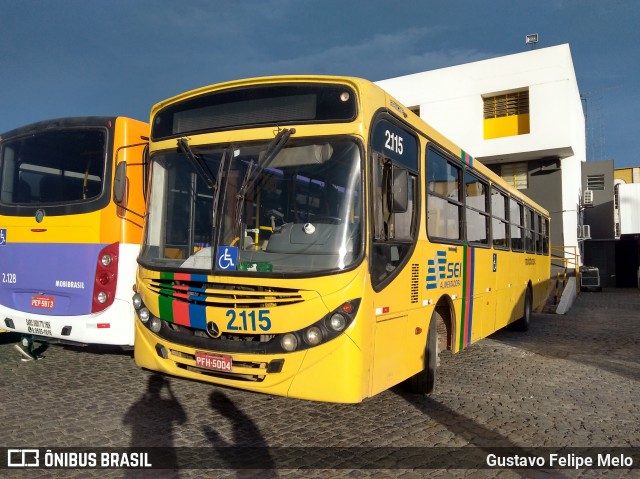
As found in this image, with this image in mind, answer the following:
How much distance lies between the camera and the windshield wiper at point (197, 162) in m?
4.72

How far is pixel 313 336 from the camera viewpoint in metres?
4.01

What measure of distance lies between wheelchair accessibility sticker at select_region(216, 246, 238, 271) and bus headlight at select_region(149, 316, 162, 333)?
35.6 inches

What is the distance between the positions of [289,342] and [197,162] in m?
1.95

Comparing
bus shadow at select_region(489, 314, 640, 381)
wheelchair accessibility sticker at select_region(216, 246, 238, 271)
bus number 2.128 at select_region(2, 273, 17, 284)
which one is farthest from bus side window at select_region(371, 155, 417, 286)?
bus number 2.128 at select_region(2, 273, 17, 284)

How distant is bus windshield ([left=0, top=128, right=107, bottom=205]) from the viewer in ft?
20.5

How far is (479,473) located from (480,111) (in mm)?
23041

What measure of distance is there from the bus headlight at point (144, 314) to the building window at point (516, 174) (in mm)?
22724

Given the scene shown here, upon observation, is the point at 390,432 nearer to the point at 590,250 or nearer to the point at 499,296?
the point at 499,296

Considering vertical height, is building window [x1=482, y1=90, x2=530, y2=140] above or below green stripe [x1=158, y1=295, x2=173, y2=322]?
above

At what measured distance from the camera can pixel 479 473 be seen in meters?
3.85

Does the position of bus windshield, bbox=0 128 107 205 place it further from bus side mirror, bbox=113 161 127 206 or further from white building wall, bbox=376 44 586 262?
white building wall, bbox=376 44 586 262

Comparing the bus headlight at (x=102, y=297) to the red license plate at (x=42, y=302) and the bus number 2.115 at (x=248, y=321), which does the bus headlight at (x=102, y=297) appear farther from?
the bus number 2.115 at (x=248, y=321)

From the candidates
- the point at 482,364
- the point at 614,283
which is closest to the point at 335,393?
the point at 482,364

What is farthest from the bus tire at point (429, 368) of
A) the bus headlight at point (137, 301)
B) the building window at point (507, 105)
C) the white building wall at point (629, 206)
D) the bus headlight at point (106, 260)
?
the white building wall at point (629, 206)
